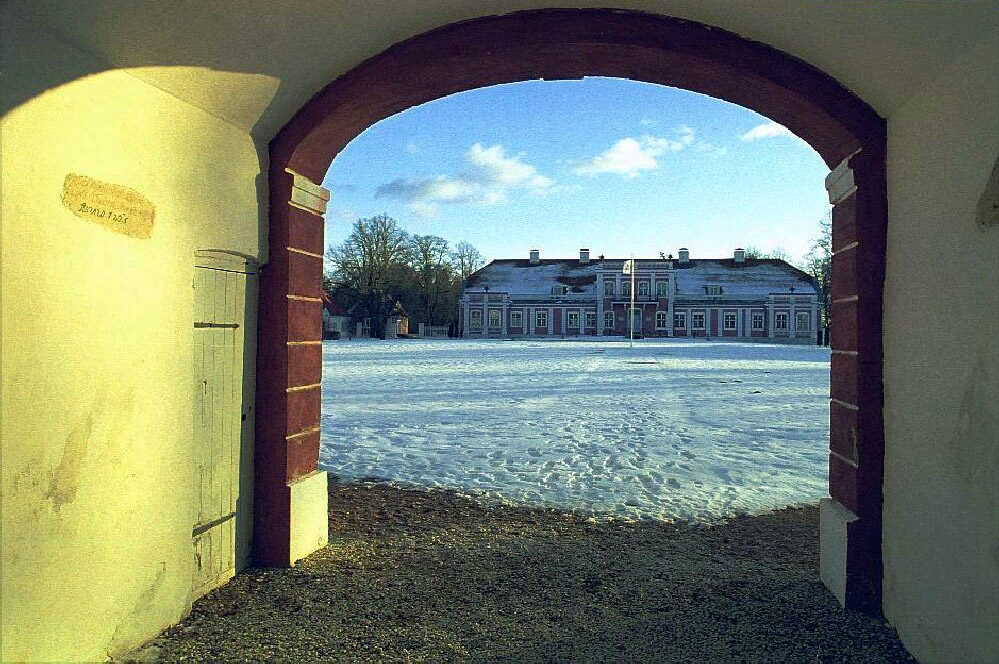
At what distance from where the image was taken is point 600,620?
Result: 330cm

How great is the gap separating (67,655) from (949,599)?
11.7 feet

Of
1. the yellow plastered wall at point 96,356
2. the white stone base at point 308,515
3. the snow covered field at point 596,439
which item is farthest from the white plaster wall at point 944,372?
the yellow plastered wall at point 96,356

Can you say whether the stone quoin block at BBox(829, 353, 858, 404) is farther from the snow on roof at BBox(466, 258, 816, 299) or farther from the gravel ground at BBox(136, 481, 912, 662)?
the snow on roof at BBox(466, 258, 816, 299)

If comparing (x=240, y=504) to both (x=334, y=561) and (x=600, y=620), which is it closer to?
(x=334, y=561)

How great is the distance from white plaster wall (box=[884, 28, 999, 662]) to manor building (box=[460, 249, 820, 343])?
48555 millimetres

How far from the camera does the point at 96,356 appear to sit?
264 centimetres

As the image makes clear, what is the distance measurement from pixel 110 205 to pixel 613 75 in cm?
279

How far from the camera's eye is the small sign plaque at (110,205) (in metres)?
2.51

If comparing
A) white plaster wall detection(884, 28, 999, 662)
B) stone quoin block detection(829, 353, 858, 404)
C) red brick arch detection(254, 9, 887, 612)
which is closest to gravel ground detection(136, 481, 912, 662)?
red brick arch detection(254, 9, 887, 612)

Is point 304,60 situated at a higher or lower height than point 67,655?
higher

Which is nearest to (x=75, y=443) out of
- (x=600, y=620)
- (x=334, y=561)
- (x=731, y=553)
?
(x=334, y=561)

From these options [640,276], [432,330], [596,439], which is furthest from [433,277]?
[596,439]

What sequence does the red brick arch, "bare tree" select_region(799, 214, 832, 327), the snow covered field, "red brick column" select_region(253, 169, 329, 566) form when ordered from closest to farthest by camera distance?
the red brick arch → "red brick column" select_region(253, 169, 329, 566) → the snow covered field → "bare tree" select_region(799, 214, 832, 327)

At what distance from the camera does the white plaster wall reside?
2.37 meters
